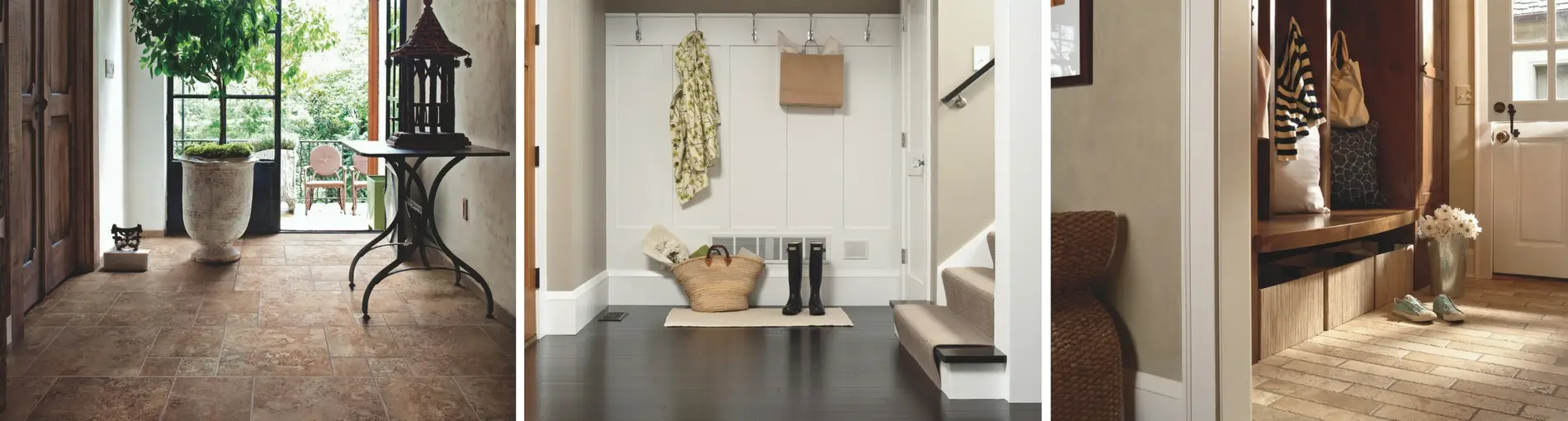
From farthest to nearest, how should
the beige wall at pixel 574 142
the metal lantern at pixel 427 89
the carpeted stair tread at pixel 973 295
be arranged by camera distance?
the beige wall at pixel 574 142 → the carpeted stair tread at pixel 973 295 → the metal lantern at pixel 427 89

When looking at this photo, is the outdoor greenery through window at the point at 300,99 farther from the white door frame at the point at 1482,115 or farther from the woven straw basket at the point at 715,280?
the white door frame at the point at 1482,115

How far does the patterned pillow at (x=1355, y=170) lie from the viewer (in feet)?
9.57

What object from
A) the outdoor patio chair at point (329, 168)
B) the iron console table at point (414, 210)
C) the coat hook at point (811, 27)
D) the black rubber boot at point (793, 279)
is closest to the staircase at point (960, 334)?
the black rubber boot at point (793, 279)

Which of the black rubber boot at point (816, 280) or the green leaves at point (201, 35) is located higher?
the green leaves at point (201, 35)

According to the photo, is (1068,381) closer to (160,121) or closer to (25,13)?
(160,121)

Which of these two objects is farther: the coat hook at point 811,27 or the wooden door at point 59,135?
the coat hook at point 811,27

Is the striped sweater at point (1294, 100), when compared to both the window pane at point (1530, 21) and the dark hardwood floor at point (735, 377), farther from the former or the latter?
the dark hardwood floor at point (735, 377)

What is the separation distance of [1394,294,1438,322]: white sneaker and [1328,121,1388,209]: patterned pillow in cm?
72

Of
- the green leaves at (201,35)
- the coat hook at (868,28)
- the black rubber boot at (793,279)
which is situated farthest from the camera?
the black rubber boot at (793,279)

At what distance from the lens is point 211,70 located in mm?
1519

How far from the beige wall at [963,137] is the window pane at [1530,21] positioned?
1197 mm

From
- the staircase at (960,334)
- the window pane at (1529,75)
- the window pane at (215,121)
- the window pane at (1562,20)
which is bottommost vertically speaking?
the staircase at (960,334)

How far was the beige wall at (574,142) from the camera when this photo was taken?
2.36m

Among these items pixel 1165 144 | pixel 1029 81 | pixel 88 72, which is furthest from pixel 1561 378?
pixel 88 72
